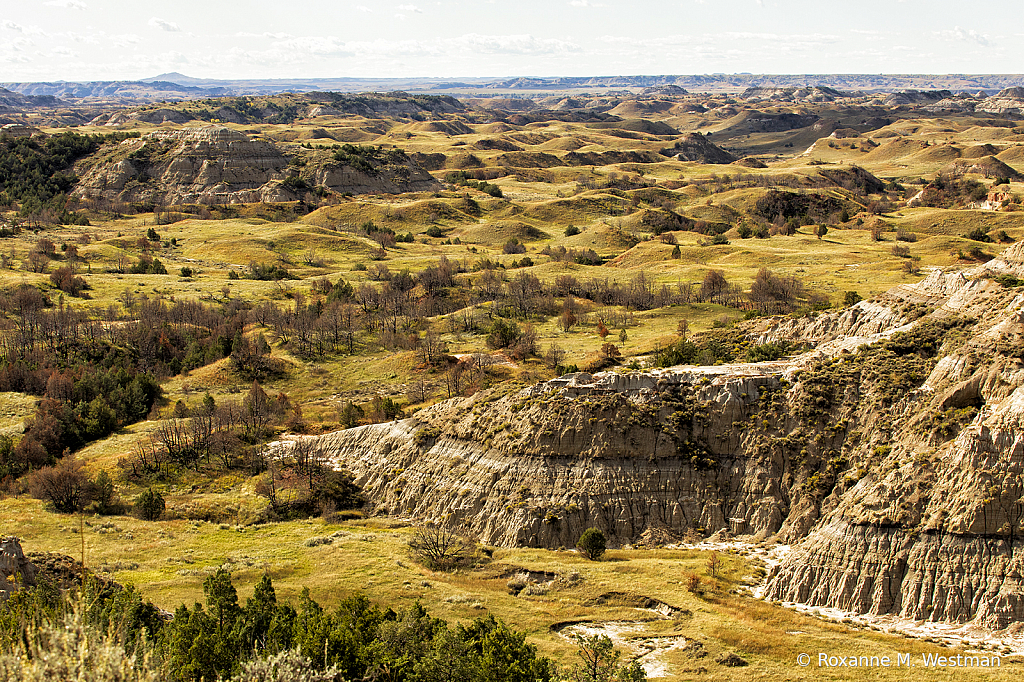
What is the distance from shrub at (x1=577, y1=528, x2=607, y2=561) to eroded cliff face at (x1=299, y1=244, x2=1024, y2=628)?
1879mm

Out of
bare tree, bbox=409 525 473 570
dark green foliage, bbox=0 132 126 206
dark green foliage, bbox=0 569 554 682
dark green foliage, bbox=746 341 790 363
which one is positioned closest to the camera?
dark green foliage, bbox=0 569 554 682

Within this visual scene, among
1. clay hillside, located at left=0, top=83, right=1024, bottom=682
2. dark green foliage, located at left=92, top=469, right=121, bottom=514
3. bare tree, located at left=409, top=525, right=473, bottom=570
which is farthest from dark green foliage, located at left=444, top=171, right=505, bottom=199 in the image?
bare tree, located at left=409, top=525, right=473, bottom=570

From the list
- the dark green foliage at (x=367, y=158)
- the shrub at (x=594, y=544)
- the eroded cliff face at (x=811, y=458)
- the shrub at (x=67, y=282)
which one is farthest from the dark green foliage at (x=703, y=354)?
the dark green foliage at (x=367, y=158)

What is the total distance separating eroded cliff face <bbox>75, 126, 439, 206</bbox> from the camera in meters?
158

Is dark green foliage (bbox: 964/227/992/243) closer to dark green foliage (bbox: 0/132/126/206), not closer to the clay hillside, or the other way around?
the clay hillside

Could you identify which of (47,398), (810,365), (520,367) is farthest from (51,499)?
(810,365)

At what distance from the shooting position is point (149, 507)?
42.0m

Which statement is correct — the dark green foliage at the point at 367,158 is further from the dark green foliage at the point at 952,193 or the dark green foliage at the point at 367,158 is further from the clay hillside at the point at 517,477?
the dark green foliage at the point at 952,193

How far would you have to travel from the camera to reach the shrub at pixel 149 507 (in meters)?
42.0

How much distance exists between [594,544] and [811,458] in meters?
10.8

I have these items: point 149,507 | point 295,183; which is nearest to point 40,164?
point 295,183

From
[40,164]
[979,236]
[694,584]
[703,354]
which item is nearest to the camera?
[694,584]

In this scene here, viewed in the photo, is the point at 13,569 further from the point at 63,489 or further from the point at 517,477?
the point at 517,477

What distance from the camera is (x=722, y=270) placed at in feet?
342
